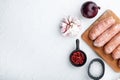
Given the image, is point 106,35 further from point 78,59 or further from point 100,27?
point 78,59

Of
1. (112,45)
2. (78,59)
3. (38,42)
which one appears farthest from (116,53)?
(38,42)

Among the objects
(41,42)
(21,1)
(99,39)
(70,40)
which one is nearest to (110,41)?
(99,39)

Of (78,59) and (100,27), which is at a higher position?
(100,27)

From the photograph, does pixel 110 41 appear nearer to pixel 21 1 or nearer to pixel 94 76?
pixel 94 76

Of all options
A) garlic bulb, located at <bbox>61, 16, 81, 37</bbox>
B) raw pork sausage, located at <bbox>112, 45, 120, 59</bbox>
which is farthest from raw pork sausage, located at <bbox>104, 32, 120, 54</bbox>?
garlic bulb, located at <bbox>61, 16, 81, 37</bbox>

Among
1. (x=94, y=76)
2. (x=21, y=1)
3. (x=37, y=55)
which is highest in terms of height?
(x=21, y=1)

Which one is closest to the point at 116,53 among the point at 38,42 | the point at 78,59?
the point at 78,59

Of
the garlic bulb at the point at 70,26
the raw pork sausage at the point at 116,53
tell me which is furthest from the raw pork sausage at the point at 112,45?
the garlic bulb at the point at 70,26
